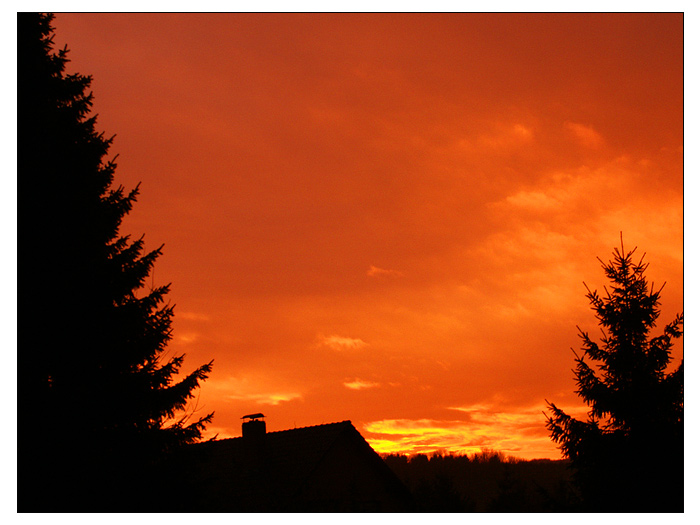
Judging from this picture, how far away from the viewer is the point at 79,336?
394 inches

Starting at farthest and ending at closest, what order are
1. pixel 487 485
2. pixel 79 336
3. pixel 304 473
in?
pixel 487 485, pixel 304 473, pixel 79 336

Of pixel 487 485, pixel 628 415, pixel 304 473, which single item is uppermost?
pixel 628 415

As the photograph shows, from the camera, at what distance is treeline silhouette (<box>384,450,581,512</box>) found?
44.1 feet

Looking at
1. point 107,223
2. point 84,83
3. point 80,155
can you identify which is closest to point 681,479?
point 107,223

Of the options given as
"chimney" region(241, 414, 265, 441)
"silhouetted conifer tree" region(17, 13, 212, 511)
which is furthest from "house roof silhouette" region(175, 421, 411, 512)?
"silhouetted conifer tree" region(17, 13, 212, 511)

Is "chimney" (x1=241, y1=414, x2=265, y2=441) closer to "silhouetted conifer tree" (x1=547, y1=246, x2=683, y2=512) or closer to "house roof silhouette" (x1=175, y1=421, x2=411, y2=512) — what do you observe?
"house roof silhouette" (x1=175, y1=421, x2=411, y2=512)

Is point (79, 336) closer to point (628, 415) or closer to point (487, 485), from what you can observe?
point (628, 415)

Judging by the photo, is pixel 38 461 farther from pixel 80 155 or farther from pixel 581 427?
pixel 581 427

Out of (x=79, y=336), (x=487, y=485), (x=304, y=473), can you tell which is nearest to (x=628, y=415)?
(x=79, y=336)

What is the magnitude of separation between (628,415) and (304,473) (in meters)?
14.2

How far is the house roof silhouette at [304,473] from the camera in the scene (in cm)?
2278

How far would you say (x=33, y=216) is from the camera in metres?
10.1

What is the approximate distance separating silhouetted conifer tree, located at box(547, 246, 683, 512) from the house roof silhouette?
12.6 metres

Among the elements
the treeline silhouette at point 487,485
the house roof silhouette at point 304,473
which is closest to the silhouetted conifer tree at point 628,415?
the treeline silhouette at point 487,485
